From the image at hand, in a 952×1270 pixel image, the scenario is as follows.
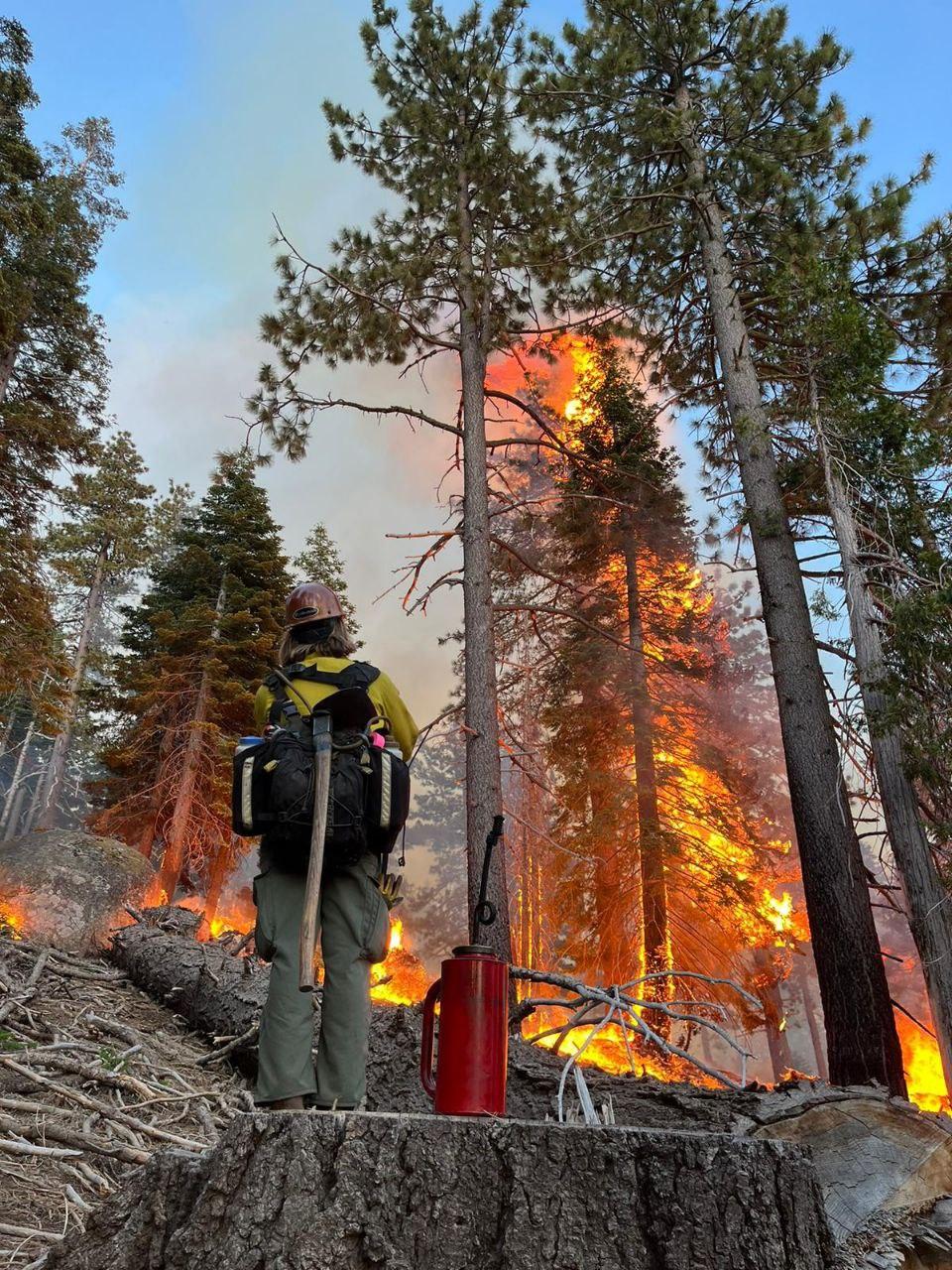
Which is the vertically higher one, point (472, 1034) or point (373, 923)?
point (373, 923)

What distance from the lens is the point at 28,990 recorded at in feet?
17.3

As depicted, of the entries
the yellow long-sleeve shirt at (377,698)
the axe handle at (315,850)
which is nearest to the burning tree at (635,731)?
the yellow long-sleeve shirt at (377,698)

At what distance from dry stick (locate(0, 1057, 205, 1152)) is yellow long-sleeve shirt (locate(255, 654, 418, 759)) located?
1.89 metres

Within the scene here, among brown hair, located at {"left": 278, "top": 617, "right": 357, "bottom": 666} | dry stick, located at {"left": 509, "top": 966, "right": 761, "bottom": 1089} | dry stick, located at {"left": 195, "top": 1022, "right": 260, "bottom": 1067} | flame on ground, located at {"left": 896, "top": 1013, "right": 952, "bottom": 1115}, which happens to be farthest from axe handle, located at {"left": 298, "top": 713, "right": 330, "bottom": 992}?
flame on ground, located at {"left": 896, "top": 1013, "right": 952, "bottom": 1115}

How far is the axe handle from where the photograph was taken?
2994 millimetres

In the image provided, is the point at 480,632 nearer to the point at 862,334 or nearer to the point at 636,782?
the point at 862,334

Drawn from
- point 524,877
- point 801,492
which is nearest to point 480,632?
point 801,492

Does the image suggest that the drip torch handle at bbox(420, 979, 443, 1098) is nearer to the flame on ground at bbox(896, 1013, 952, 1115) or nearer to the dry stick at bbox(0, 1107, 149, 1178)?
the dry stick at bbox(0, 1107, 149, 1178)

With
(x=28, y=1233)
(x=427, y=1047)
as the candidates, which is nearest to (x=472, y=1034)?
(x=427, y=1047)

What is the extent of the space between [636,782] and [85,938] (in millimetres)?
8463

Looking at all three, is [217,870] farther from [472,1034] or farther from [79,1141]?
[472,1034]

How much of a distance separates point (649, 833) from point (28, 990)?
921 centimetres

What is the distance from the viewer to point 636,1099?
141 inches

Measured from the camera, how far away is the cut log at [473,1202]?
160 cm
